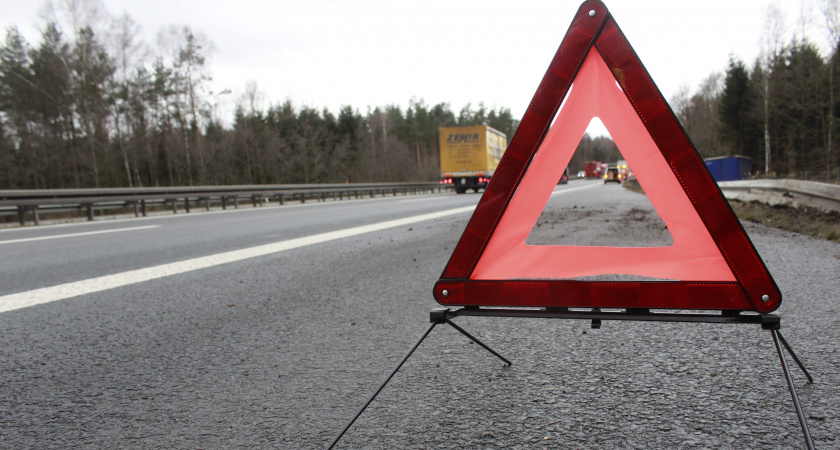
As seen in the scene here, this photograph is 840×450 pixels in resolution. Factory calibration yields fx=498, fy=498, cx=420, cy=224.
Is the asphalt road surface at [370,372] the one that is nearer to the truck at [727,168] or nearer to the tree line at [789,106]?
the truck at [727,168]

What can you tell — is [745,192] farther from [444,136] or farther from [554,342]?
[444,136]

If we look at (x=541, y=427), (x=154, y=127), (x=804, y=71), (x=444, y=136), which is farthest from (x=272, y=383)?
(x=804, y=71)

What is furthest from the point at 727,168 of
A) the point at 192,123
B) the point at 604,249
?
the point at 192,123

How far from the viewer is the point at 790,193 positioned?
7895 millimetres

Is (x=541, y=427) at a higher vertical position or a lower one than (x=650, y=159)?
lower

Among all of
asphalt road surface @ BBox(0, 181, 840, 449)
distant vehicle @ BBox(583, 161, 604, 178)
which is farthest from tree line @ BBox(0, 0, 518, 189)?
asphalt road surface @ BBox(0, 181, 840, 449)

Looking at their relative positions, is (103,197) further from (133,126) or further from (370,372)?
(133,126)

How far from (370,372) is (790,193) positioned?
8.40m

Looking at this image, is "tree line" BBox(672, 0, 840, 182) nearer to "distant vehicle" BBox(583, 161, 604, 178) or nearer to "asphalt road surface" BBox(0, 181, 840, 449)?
"distant vehicle" BBox(583, 161, 604, 178)

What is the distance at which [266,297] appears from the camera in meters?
3.73

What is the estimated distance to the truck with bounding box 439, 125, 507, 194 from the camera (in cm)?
3136

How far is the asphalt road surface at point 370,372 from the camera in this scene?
168 centimetres

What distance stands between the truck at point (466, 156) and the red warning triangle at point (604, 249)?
29.3 m

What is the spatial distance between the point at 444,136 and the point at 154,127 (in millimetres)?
22948
